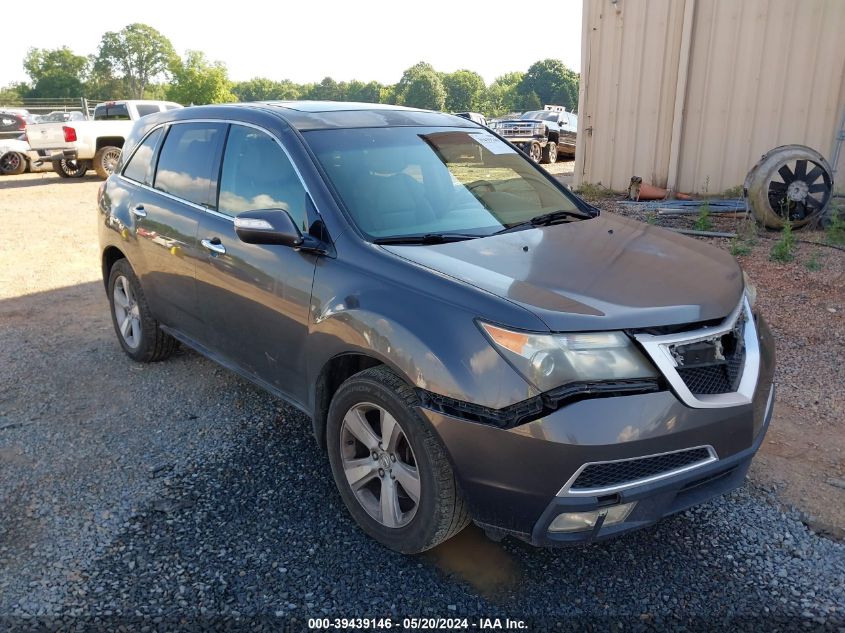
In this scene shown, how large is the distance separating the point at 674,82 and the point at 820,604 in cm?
919

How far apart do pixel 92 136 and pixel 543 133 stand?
13.0 metres

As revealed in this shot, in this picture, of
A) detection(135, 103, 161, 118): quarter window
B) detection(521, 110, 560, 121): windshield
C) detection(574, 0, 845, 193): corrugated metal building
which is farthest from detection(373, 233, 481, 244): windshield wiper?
detection(521, 110, 560, 121): windshield

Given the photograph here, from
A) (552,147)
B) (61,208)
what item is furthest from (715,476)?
(552,147)

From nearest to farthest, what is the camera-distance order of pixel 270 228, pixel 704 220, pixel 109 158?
pixel 270 228 < pixel 704 220 < pixel 109 158

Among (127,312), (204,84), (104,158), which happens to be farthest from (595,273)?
(204,84)

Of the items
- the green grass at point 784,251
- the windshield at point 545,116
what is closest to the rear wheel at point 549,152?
the windshield at point 545,116

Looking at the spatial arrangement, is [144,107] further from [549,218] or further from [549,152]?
[549,218]

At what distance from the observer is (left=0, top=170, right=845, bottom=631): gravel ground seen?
8.50 ft

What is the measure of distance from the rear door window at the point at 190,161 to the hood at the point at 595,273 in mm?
1622

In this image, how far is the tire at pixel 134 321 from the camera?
480 centimetres

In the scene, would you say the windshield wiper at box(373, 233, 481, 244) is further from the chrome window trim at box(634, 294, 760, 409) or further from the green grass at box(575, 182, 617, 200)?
the green grass at box(575, 182, 617, 200)

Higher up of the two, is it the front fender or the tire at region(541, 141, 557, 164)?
the front fender

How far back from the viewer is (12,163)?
19.0 meters

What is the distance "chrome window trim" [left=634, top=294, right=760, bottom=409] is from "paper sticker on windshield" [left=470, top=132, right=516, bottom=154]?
1.89 metres
